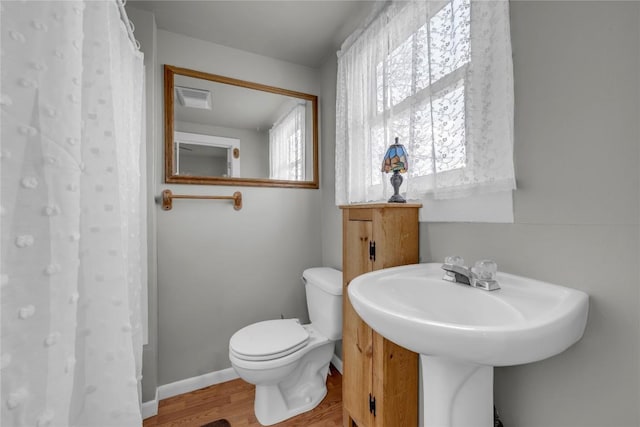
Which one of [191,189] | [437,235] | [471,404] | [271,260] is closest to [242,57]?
[191,189]

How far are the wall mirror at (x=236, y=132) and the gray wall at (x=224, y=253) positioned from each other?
69mm

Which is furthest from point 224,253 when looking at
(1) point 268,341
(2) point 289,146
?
(2) point 289,146

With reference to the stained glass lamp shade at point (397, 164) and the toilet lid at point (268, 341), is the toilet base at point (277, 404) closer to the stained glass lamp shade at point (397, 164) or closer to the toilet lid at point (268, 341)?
the toilet lid at point (268, 341)

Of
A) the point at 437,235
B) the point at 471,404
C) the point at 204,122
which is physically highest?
the point at 204,122

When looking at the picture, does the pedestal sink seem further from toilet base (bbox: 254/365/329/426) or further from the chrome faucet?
toilet base (bbox: 254/365/329/426)

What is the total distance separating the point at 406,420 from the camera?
107 cm

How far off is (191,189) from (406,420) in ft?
5.59

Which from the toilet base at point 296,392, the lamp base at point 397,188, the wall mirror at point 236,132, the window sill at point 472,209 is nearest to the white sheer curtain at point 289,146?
the wall mirror at point 236,132

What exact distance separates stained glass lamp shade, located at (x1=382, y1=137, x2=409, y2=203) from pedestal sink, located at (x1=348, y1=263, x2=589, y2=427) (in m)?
0.32

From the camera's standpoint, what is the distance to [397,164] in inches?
44.6

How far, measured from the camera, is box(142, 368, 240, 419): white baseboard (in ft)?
4.79

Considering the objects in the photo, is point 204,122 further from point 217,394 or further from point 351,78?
point 217,394

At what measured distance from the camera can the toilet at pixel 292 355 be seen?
1.30 m

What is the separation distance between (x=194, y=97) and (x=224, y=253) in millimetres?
1072
